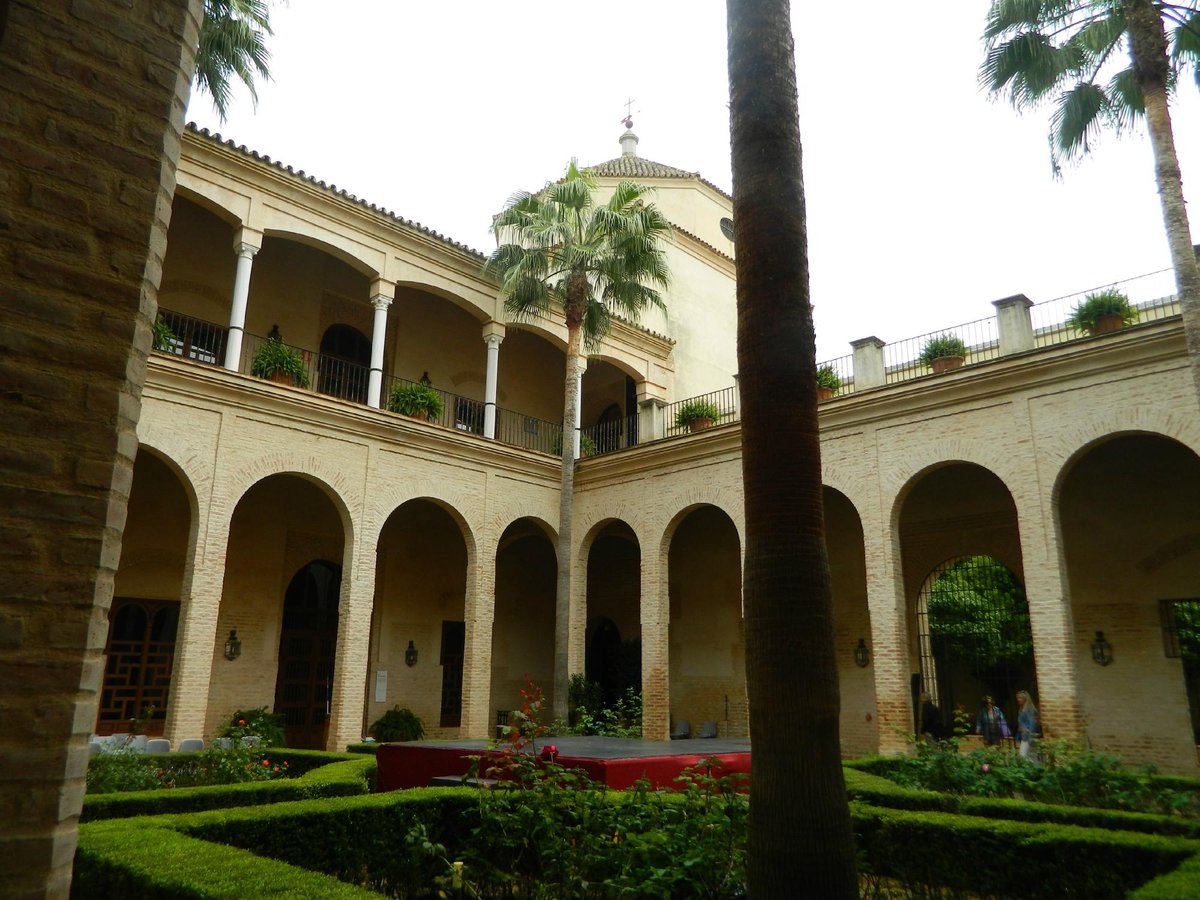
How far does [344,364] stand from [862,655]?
41.3 feet

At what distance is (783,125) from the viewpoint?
5.02 m

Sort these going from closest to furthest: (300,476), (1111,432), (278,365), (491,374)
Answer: (1111,432), (278,365), (300,476), (491,374)

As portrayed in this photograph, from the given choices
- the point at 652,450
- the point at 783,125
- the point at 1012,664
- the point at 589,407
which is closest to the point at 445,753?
the point at 783,125

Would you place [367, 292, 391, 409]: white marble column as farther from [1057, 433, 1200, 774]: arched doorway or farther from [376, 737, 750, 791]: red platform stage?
[1057, 433, 1200, 774]: arched doorway

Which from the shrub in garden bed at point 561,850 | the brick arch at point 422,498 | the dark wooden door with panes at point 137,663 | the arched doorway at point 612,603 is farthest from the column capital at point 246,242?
the shrub in garden bed at point 561,850

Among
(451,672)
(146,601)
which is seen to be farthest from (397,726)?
(146,601)

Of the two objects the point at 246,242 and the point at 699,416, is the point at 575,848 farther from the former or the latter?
the point at 699,416

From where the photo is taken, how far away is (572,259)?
1764 cm

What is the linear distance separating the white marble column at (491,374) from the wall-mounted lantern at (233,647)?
623 cm

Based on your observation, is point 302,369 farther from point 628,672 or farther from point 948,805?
point 948,805

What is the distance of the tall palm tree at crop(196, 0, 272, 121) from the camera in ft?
39.7

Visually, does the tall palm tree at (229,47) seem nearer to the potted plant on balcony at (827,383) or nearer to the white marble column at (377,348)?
the white marble column at (377,348)

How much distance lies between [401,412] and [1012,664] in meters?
20.9

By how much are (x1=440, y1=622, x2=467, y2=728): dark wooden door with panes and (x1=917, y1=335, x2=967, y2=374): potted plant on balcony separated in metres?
11.7
